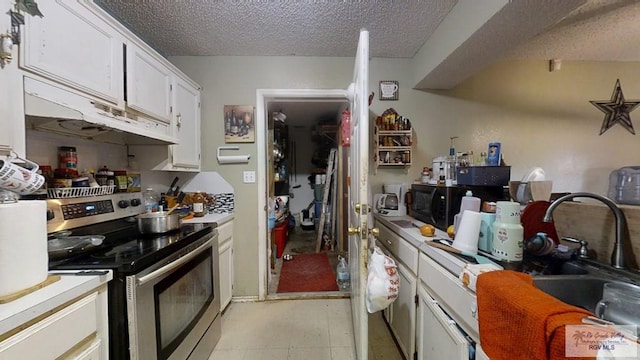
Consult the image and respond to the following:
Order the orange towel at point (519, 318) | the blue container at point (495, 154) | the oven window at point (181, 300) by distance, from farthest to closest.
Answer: the blue container at point (495, 154), the oven window at point (181, 300), the orange towel at point (519, 318)

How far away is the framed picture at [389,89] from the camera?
2.24 metres

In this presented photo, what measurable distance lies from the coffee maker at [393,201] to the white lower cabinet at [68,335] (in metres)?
1.81

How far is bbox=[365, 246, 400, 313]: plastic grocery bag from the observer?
3.93 ft

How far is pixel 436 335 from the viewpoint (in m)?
1.11

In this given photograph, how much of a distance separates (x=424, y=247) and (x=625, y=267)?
2.22ft

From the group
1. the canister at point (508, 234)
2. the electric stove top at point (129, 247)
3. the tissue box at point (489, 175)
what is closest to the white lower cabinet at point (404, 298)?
the canister at point (508, 234)

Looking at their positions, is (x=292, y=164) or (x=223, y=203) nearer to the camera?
(x=223, y=203)

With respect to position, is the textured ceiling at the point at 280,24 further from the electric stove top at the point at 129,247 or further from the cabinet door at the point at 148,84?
the electric stove top at the point at 129,247

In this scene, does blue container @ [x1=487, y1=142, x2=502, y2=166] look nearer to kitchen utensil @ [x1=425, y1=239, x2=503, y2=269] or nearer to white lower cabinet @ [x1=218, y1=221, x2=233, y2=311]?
kitchen utensil @ [x1=425, y1=239, x2=503, y2=269]

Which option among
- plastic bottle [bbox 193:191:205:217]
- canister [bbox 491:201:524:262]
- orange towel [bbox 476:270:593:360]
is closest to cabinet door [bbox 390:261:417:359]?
canister [bbox 491:201:524:262]

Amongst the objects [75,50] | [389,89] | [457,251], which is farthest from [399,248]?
[75,50]

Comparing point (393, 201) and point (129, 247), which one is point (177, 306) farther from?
point (393, 201)

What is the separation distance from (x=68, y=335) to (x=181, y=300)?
58cm

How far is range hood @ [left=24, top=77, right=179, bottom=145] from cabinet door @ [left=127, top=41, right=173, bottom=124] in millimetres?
84
